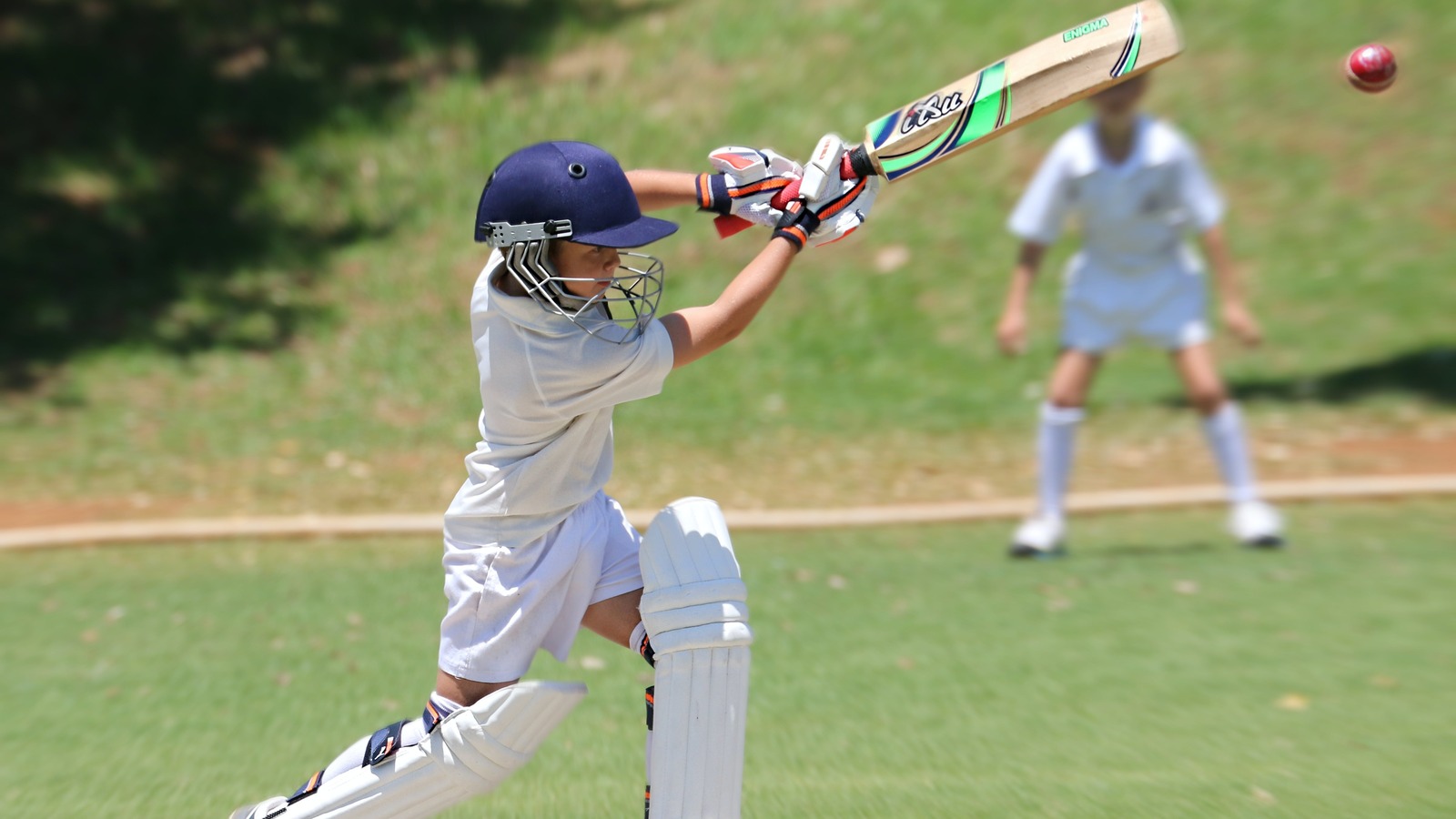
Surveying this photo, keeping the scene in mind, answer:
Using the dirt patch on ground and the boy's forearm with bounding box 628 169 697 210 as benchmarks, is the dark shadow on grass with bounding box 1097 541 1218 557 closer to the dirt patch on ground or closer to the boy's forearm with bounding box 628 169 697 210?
the dirt patch on ground

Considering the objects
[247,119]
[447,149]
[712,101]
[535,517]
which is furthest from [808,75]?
[535,517]

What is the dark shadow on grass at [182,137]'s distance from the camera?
33.6 feet

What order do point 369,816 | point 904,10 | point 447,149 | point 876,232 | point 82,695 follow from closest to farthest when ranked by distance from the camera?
point 369,816, point 82,695, point 876,232, point 447,149, point 904,10

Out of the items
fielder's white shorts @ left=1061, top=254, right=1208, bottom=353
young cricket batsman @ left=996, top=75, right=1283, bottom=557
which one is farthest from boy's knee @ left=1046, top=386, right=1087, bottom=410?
fielder's white shorts @ left=1061, top=254, right=1208, bottom=353

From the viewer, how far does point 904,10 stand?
12820 mm

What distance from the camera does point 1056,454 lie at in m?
6.46

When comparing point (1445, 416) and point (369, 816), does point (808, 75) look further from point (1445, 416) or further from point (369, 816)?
point (369, 816)

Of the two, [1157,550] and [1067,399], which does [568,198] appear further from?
[1157,550]

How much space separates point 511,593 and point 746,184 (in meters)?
1.11

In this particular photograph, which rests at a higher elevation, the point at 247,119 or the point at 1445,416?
the point at 247,119

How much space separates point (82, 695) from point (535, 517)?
260cm

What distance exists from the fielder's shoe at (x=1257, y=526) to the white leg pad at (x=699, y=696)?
410 cm

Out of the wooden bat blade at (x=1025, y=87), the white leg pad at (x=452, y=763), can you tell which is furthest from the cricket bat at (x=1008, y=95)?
the white leg pad at (x=452, y=763)

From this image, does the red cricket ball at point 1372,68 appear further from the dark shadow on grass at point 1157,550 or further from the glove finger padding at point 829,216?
the dark shadow on grass at point 1157,550
